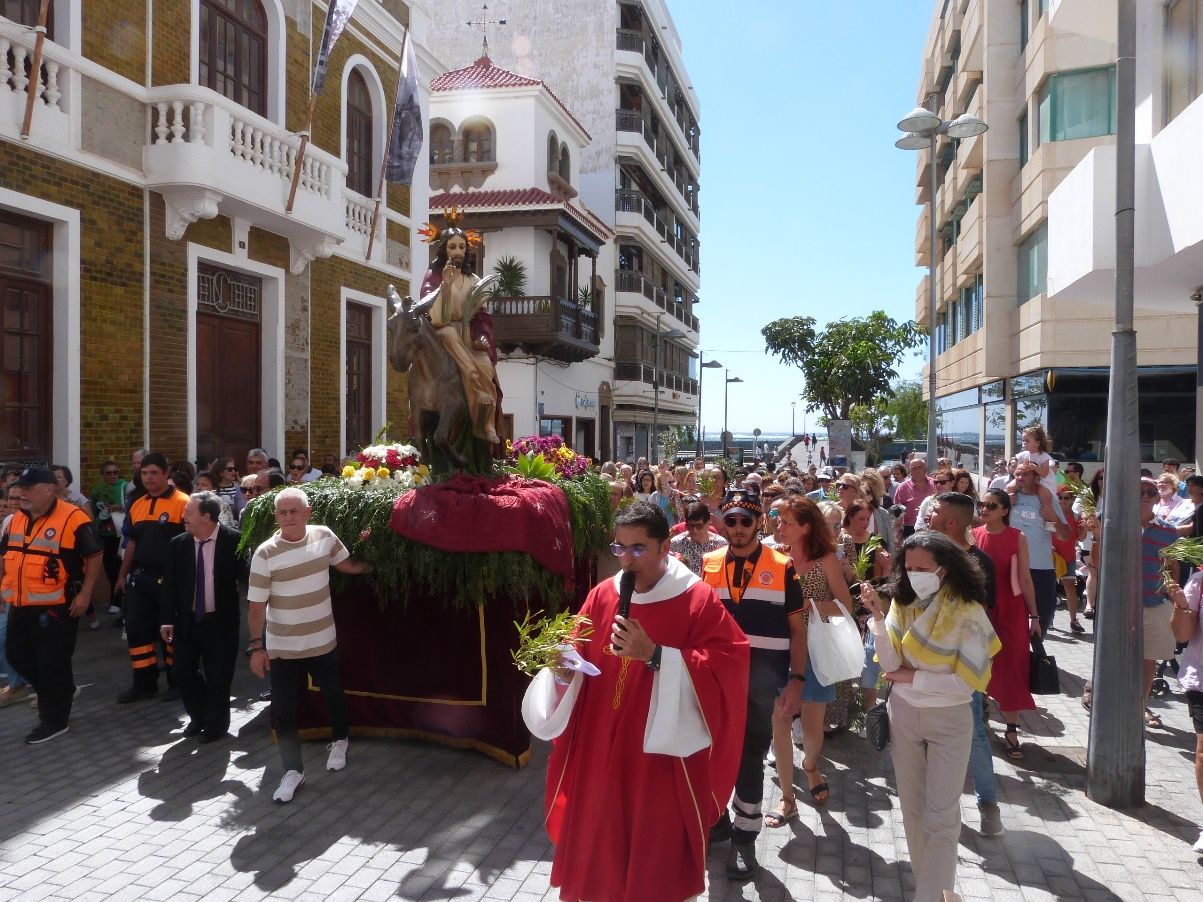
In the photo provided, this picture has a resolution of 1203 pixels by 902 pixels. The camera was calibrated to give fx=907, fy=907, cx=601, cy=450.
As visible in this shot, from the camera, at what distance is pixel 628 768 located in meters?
3.43

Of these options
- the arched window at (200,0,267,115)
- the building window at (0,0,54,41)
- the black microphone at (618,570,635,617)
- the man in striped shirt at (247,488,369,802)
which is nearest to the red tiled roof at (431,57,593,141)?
the arched window at (200,0,267,115)

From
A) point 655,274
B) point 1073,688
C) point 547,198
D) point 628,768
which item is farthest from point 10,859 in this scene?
point 655,274

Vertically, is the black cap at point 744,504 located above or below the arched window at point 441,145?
below

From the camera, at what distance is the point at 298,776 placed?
5309 millimetres

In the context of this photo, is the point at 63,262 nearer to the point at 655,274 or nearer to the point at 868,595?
the point at 868,595

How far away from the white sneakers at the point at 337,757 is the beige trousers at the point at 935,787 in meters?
3.44

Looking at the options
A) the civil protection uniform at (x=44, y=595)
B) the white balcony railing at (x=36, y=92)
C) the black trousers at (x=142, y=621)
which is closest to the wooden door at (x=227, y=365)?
the white balcony railing at (x=36, y=92)

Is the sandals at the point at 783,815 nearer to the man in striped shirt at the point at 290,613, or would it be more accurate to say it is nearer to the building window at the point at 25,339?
the man in striped shirt at the point at 290,613

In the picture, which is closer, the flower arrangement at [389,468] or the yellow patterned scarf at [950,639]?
the yellow patterned scarf at [950,639]

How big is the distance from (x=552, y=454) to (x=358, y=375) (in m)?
9.83

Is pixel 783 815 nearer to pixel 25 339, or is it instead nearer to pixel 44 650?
pixel 44 650

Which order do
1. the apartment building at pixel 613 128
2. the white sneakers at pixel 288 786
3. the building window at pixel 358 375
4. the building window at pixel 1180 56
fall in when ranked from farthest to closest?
the apartment building at pixel 613 128 → the building window at pixel 358 375 → the building window at pixel 1180 56 → the white sneakers at pixel 288 786

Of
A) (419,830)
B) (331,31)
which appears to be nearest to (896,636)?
(419,830)

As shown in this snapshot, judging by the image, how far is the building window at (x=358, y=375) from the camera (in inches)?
639
